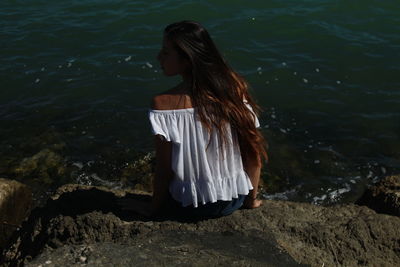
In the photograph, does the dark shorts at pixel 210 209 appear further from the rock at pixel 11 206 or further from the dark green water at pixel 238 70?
the dark green water at pixel 238 70

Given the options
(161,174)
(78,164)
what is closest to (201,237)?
(161,174)

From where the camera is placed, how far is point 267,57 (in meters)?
10.7

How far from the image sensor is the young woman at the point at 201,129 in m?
3.51

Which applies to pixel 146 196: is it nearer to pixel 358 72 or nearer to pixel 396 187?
pixel 396 187

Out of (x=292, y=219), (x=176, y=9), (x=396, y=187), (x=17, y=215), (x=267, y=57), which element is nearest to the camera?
(x=292, y=219)

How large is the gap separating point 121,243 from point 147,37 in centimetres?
860

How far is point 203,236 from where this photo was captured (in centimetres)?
377

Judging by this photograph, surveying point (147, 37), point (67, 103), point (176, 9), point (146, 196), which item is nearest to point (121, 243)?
point (146, 196)

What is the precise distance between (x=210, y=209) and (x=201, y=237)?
28cm

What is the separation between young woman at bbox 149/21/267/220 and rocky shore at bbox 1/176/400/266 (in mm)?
265

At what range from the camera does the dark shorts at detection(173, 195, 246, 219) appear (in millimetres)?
3961

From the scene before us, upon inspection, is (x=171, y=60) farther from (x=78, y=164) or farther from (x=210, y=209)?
(x=78, y=164)

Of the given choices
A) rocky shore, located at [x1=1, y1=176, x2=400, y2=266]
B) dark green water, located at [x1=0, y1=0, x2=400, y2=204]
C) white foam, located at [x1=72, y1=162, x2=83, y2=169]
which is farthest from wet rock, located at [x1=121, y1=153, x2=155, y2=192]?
rocky shore, located at [x1=1, y1=176, x2=400, y2=266]

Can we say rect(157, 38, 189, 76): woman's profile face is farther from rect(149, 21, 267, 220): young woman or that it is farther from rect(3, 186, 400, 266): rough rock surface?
rect(3, 186, 400, 266): rough rock surface
